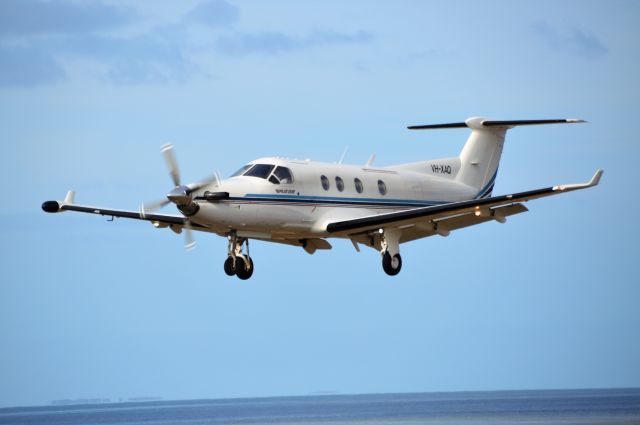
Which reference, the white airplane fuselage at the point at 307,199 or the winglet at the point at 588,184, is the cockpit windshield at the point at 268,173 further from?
the winglet at the point at 588,184

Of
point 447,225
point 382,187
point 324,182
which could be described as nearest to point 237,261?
point 324,182

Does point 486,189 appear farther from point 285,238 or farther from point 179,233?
point 179,233

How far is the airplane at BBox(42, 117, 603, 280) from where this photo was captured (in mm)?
35188

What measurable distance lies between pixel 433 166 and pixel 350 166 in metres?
5.21

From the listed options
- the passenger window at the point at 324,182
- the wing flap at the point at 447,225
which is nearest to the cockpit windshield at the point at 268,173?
the passenger window at the point at 324,182

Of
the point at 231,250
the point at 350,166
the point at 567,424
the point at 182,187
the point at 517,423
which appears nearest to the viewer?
the point at 182,187

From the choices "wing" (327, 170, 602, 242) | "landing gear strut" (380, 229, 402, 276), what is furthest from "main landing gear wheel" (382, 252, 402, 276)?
"wing" (327, 170, 602, 242)

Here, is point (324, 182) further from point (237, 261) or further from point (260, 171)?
point (237, 261)

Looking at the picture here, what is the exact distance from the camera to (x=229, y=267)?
36875 mm

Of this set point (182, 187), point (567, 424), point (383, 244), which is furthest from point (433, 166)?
point (567, 424)

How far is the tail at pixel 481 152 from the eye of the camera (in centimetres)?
4459

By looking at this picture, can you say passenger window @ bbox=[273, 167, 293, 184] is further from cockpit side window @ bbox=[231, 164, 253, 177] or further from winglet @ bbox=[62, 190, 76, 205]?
winglet @ bbox=[62, 190, 76, 205]

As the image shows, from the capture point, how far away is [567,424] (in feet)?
321

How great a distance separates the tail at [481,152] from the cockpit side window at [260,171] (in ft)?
34.3
